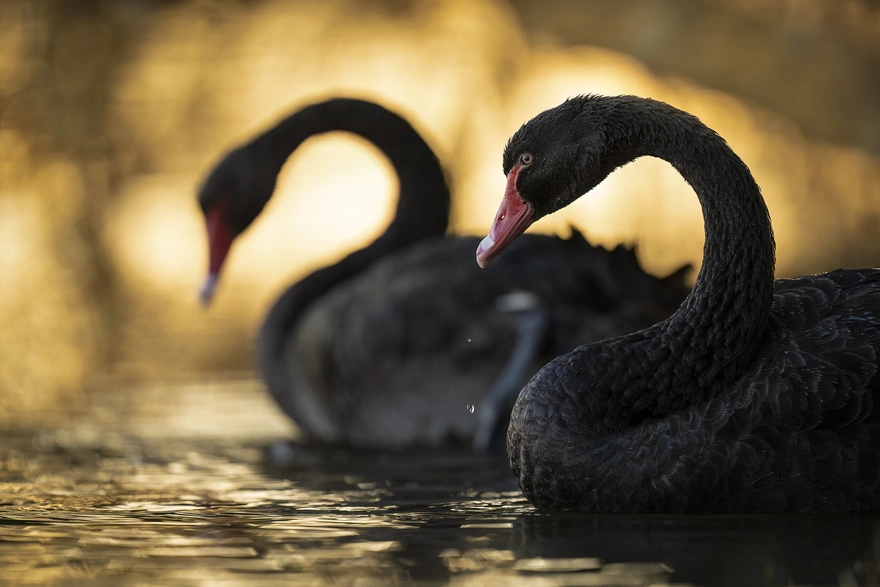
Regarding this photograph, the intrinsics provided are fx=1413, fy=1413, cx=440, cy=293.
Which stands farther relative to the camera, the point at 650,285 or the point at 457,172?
the point at 457,172

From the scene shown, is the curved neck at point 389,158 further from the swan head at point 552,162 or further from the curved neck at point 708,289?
the curved neck at point 708,289

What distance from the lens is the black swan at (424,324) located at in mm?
3959

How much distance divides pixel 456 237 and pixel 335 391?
2.03 ft

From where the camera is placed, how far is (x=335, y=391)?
4.45 metres

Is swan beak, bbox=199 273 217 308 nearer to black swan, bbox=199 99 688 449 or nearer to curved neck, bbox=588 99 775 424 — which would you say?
black swan, bbox=199 99 688 449

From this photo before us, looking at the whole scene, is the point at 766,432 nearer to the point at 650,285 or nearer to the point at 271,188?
the point at 650,285

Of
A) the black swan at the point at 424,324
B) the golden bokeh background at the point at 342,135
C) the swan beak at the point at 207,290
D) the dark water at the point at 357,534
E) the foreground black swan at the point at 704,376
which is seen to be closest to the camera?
the dark water at the point at 357,534

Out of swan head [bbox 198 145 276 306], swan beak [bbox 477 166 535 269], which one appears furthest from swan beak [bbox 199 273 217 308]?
swan beak [bbox 477 166 535 269]

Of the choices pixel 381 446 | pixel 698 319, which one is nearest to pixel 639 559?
pixel 698 319

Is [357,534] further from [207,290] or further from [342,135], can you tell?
[342,135]

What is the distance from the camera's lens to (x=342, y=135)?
844 cm

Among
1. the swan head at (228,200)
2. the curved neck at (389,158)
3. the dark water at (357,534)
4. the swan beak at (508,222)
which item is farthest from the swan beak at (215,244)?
the swan beak at (508,222)

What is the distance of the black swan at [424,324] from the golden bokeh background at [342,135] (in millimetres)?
2724

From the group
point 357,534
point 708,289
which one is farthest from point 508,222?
point 357,534
